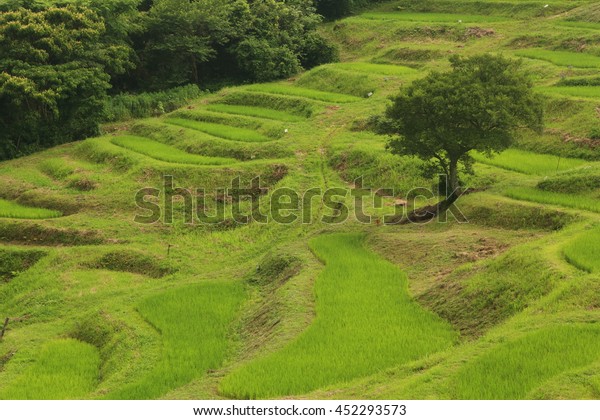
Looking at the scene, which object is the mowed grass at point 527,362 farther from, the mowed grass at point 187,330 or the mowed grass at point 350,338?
the mowed grass at point 187,330

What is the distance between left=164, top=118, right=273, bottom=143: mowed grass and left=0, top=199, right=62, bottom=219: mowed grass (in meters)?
7.21

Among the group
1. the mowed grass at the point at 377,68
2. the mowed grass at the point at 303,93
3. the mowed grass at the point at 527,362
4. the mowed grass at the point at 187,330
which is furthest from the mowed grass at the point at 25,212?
the mowed grass at the point at 527,362

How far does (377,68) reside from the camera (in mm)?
32500

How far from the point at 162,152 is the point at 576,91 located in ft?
49.3

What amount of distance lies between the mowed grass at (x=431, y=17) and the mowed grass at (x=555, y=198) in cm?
2124

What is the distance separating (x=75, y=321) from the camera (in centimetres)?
1609

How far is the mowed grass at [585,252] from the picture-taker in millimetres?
12109

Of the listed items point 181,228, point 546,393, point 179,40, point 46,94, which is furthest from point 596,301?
point 179,40

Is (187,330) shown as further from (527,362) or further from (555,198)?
(555,198)

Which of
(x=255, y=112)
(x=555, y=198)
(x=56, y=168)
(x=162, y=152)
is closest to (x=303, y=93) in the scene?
(x=255, y=112)

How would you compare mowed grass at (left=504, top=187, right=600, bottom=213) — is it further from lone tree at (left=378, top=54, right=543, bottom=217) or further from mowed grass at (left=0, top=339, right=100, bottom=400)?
mowed grass at (left=0, top=339, right=100, bottom=400)
